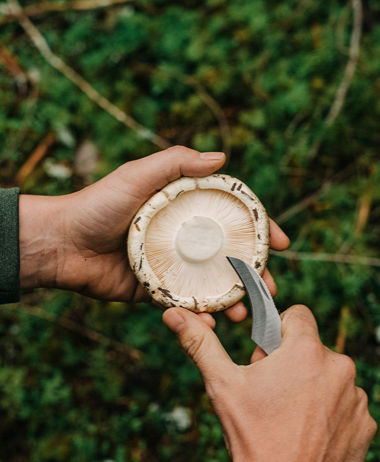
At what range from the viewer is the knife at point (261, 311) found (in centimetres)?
220

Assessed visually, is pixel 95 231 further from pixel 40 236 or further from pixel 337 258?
pixel 337 258

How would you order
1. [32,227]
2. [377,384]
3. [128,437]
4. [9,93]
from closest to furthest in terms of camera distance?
[32,227] < [377,384] < [128,437] < [9,93]

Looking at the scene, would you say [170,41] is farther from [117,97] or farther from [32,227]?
[32,227]

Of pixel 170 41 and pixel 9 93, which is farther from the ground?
pixel 170 41

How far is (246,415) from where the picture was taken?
196cm

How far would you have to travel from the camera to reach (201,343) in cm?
212

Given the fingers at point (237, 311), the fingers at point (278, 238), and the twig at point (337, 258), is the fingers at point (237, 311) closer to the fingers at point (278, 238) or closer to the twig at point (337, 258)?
the fingers at point (278, 238)

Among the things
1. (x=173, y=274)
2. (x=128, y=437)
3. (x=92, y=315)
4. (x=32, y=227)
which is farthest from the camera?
(x=92, y=315)

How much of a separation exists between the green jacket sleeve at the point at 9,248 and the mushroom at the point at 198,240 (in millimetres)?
891

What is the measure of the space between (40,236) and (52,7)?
8.77 ft

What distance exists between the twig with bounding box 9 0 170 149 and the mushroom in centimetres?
132

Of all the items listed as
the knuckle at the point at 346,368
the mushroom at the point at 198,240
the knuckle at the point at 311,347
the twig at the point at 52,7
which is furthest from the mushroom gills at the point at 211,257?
the twig at the point at 52,7

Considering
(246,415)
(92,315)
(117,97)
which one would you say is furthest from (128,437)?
(117,97)

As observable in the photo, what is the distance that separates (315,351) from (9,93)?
12.8 ft
